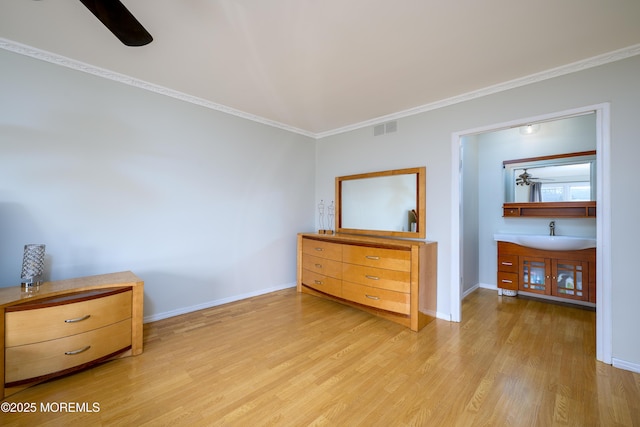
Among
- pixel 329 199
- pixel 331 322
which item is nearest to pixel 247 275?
pixel 331 322

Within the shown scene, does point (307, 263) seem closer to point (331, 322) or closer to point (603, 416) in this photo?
point (331, 322)

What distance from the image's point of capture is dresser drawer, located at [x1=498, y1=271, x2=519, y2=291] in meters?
3.79

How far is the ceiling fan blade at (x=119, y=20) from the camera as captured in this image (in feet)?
4.23

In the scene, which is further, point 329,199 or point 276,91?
point 329,199

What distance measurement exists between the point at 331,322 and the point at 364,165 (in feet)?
7.47

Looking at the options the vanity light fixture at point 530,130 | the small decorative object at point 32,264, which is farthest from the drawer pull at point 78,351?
the vanity light fixture at point 530,130

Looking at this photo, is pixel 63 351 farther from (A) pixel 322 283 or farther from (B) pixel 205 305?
(A) pixel 322 283

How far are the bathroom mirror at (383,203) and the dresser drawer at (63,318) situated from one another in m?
2.95

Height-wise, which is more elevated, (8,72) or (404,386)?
(8,72)

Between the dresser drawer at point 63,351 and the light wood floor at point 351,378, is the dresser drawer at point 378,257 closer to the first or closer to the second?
the light wood floor at point 351,378

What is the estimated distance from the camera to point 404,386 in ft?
6.14

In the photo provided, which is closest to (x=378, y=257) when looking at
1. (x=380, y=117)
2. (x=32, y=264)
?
(x=380, y=117)

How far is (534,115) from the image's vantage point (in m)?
2.54

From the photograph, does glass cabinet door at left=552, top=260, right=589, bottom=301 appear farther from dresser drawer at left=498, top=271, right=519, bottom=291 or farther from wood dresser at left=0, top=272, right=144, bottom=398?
wood dresser at left=0, top=272, right=144, bottom=398
